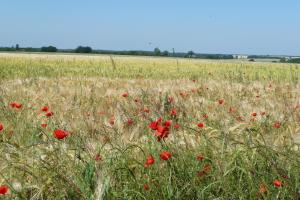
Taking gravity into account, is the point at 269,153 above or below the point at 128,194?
above

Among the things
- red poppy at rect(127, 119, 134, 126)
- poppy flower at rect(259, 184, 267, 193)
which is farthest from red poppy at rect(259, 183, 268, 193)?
red poppy at rect(127, 119, 134, 126)

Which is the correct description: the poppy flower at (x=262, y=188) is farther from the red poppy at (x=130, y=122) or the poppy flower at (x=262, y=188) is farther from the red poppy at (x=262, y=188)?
the red poppy at (x=130, y=122)

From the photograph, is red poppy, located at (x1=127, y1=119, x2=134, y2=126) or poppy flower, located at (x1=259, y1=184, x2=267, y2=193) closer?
poppy flower, located at (x1=259, y1=184, x2=267, y2=193)

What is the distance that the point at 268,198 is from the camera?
2.57 m

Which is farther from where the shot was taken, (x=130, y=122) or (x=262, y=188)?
(x=130, y=122)

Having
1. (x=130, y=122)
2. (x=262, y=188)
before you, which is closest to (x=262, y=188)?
(x=262, y=188)

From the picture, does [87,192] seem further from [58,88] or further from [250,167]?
[58,88]

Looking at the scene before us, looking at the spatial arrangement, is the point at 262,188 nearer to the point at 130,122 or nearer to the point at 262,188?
the point at 262,188

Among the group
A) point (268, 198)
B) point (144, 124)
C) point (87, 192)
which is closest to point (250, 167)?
point (268, 198)

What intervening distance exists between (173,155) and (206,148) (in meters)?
0.27

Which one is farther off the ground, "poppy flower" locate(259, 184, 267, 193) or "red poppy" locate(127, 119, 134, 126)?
"poppy flower" locate(259, 184, 267, 193)

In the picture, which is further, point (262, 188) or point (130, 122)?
point (130, 122)

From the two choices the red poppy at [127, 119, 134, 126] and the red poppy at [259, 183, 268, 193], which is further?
→ the red poppy at [127, 119, 134, 126]

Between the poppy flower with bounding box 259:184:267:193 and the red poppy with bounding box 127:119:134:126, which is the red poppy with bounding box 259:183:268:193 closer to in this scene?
the poppy flower with bounding box 259:184:267:193
